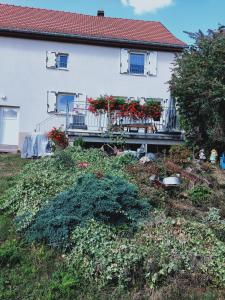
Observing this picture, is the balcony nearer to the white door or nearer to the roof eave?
the white door

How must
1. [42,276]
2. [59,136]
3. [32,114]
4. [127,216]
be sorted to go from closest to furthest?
[42,276] < [127,216] < [59,136] < [32,114]

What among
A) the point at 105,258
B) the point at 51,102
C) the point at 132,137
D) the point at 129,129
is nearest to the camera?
the point at 105,258

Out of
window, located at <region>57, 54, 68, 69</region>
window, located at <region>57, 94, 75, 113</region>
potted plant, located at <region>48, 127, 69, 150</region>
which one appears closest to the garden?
potted plant, located at <region>48, 127, 69, 150</region>

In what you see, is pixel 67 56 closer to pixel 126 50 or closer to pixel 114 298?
pixel 126 50

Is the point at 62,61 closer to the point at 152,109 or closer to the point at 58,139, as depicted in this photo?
the point at 152,109

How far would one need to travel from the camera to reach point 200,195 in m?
8.09

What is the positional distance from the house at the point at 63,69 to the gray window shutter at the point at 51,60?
0.05m

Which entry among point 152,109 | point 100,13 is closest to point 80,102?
point 152,109

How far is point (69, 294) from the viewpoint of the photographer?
15.7 ft

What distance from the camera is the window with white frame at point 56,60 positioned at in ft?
68.3

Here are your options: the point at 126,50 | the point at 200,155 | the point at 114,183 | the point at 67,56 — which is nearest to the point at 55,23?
the point at 67,56

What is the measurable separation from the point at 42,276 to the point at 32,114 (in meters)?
16.1

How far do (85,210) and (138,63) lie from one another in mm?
16682

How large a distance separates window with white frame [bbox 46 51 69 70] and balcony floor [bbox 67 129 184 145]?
6.95m
